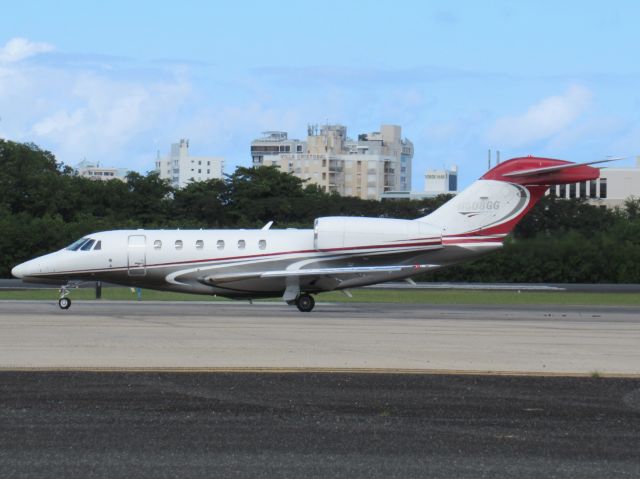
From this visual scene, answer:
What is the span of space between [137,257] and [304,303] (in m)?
5.38

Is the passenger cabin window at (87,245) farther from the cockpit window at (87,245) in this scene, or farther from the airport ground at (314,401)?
the airport ground at (314,401)

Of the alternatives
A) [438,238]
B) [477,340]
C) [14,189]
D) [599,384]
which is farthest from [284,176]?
[599,384]

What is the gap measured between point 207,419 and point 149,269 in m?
23.7

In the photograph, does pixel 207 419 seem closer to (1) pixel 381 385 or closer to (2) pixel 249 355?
(1) pixel 381 385

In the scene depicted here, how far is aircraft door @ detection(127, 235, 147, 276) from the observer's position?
3591cm

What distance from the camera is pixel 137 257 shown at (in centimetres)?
3588

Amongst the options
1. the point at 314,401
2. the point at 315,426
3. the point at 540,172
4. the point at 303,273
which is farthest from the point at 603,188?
the point at 315,426

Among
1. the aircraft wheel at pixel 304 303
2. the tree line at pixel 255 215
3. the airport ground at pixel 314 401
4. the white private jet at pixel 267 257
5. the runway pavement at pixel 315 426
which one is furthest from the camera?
the tree line at pixel 255 215

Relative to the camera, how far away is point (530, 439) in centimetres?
1172

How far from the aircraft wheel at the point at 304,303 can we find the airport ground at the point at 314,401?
9.00 meters

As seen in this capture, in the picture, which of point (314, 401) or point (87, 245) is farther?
A: point (87, 245)

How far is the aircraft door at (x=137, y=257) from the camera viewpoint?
3591 cm

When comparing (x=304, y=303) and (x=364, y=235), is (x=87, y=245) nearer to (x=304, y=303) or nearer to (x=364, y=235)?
(x=304, y=303)

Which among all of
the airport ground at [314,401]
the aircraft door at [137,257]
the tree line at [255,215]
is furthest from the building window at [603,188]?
the airport ground at [314,401]
